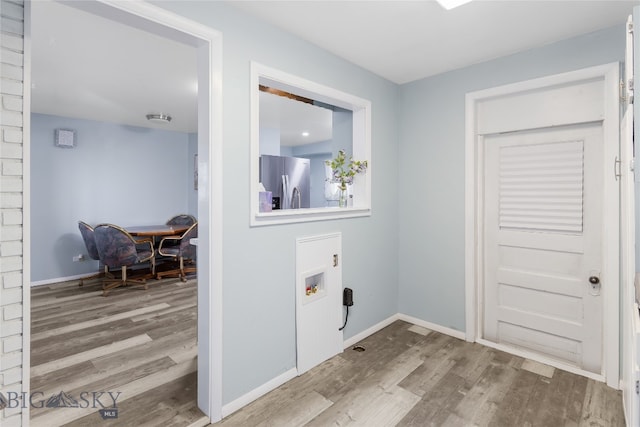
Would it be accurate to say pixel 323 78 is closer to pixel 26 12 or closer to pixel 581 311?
pixel 26 12

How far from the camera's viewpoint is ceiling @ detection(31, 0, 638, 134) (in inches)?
77.9

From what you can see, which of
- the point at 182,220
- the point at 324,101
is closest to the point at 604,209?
the point at 324,101

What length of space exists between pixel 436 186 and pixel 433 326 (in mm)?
1355

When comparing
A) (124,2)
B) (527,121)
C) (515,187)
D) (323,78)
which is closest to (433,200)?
(515,187)

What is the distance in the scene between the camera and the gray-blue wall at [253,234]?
6.30ft

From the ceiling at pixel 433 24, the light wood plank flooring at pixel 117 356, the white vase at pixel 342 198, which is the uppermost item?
the ceiling at pixel 433 24

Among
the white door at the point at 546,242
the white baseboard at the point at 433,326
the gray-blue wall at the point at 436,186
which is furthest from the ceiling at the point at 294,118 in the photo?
the white baseboard at the point at 433,326

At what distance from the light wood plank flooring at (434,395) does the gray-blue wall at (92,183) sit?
4652mm

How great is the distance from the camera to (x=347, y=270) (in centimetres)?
280

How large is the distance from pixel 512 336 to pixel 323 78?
8.74 ft

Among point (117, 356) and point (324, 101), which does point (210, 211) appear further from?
point (117, 356)

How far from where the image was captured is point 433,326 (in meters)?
3.14

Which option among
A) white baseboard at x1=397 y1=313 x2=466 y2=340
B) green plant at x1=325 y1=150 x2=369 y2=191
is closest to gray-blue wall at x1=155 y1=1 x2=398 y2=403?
green plant at x1=325 y1=150 x2=369 y2=191

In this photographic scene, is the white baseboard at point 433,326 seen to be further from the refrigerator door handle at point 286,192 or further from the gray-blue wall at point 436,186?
the refrigerator door handle at point 286,192
